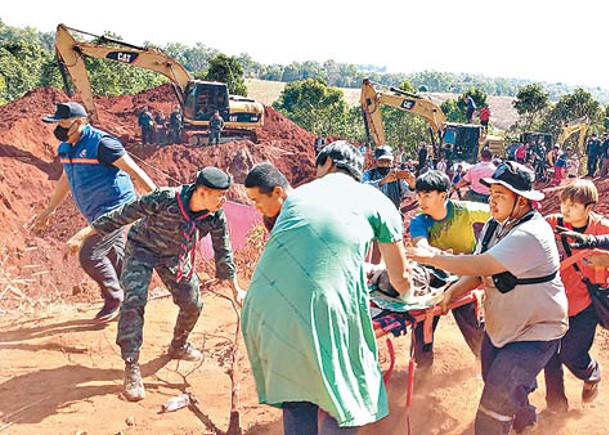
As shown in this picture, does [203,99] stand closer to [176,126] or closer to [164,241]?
[176,126]

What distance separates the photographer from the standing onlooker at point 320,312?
1.88 meters

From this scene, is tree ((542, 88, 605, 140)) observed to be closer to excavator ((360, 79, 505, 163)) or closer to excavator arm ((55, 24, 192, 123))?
excavator ((360, 79, 505, 163))

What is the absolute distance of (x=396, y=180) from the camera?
6219mm

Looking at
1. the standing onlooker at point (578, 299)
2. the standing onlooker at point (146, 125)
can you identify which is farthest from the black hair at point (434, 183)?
the standing onlooker at point (146, 125)

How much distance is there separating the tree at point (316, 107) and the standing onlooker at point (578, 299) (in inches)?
1107

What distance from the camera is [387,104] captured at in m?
17.5

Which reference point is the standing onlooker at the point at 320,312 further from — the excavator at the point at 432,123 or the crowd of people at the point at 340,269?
the excavator at the point at 432,123

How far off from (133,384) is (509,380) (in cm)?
243

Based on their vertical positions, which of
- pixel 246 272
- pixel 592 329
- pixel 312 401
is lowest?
pixel 246 272

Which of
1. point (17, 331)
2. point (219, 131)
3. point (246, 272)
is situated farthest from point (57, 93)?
point (17, 331)

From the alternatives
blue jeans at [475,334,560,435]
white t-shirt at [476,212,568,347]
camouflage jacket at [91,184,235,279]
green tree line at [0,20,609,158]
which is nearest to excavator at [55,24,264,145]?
camouflage jacket at [91,184,235,279]

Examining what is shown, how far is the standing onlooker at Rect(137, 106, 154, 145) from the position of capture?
16.2 metres

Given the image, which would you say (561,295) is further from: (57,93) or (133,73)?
(133,73)

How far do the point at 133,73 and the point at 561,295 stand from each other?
37.3 metres
